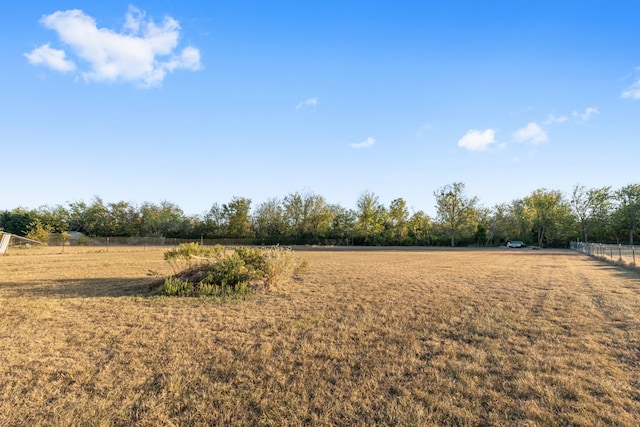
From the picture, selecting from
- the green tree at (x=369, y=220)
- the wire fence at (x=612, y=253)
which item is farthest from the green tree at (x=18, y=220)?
the wire fence at (x=612, y=253)

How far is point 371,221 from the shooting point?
182ft

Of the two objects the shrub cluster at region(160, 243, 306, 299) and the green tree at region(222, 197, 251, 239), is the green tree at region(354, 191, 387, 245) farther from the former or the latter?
the shrub cluster at region(160, 243, 306, 299)

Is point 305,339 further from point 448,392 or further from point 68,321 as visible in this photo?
point 68,321

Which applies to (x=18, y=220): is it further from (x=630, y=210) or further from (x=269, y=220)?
(x=630, y=210)

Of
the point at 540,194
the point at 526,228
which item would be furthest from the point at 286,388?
the point at 540,194

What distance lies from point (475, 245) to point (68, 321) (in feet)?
184

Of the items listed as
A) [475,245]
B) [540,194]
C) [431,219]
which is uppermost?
[540,194]

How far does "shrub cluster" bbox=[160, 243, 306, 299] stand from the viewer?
7.95 m

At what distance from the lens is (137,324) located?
5.39 meters

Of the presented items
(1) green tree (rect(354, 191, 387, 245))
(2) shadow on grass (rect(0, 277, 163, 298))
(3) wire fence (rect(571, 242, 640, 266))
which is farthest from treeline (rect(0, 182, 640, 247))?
(2) shadow on grass (rect(0, 277, 163, 298))

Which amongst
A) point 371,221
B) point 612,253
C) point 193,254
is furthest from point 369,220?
point 193,254

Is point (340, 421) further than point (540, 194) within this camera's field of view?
No

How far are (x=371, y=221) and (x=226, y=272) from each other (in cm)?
4831

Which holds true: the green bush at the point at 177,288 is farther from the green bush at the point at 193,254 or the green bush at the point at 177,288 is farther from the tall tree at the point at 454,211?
the tall tree at the point at 454,211
